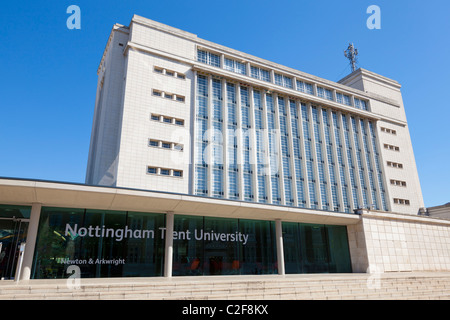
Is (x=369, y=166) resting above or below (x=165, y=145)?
above

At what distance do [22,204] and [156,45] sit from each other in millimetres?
22605

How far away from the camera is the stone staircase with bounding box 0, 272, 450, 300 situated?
1124 centimetres

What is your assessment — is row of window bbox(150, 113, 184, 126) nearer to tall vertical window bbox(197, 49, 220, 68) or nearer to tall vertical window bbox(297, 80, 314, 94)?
tall vertical window bbox(197, 49, 220, 68)

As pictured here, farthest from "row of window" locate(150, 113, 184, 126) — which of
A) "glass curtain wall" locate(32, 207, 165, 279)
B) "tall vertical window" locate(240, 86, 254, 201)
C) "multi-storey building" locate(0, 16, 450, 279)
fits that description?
"glass curtain wall" locate(32, 207, 165, 279)

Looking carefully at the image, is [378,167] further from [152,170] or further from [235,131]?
[152,170]

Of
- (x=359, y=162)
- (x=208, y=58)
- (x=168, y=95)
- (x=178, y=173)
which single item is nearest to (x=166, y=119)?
(x=168, y=95)

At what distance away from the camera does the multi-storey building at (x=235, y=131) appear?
97.0ft

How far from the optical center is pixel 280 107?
38.7 meters

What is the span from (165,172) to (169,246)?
12021mm

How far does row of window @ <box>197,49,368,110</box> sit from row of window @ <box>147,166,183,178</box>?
565 inches

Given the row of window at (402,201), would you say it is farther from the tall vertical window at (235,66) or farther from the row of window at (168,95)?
the row of window at (168,95)

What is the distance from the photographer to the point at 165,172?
95.6 ft

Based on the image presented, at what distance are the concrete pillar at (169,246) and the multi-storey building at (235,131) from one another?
1000 centimetres

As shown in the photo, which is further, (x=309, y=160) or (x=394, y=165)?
(x=394, y=165)
